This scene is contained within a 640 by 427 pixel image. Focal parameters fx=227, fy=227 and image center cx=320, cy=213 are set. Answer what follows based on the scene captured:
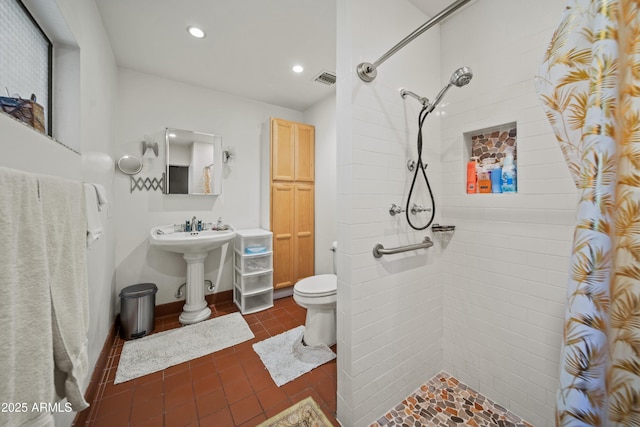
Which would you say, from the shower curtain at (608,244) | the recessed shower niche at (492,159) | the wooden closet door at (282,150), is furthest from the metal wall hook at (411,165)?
the wooden closet door at (282,150)

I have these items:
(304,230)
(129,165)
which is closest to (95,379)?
(129,165)

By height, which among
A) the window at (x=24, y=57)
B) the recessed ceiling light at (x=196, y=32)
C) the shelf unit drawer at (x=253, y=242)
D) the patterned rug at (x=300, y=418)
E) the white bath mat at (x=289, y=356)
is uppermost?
the recessed ceiling light at (x=196, y=32)

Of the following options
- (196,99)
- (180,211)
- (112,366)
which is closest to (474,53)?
(196,99)

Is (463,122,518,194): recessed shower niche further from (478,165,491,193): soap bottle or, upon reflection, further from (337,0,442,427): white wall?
(337,0,442,427): white wall

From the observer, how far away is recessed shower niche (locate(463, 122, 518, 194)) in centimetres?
135

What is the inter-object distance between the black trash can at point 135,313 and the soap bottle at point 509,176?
2.94 metres

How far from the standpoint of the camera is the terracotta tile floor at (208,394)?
1304 mm

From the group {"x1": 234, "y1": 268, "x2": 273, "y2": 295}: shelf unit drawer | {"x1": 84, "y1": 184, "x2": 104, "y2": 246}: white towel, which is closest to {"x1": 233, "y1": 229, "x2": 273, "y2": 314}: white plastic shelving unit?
{"x1": 234, "y1": 268, "x2": 273, "y2": 295}: shelf unit drawer

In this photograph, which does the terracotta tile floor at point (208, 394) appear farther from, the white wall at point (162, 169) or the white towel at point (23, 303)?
the white towel at point (23, 303)

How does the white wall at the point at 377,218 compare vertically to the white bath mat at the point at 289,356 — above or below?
above

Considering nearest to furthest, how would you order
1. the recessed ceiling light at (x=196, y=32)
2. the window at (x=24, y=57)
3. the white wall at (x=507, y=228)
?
the window at (x=24, y=57)
the white wall at (x=507, y=228)
the recessed ceiling light at (x=196, y=32)

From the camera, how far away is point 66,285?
75cm

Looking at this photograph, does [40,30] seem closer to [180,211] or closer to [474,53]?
[180,211]

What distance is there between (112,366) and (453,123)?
3039 mm
